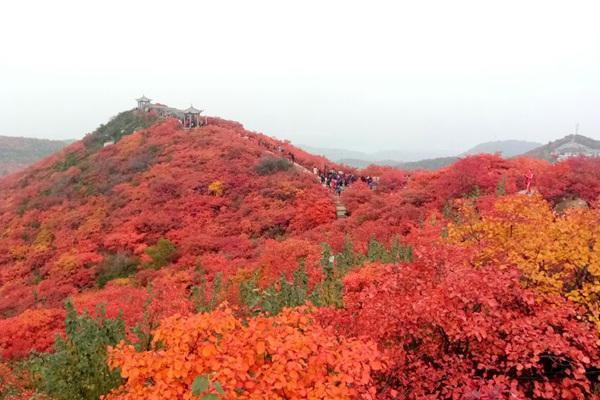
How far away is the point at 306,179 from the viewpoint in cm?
3469

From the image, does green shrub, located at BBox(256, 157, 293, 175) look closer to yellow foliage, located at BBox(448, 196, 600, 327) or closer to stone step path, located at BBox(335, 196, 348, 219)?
stone step path, located at BBox(335, 196, 348, 219)

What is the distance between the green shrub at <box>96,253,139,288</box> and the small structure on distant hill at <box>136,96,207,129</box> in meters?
26.0

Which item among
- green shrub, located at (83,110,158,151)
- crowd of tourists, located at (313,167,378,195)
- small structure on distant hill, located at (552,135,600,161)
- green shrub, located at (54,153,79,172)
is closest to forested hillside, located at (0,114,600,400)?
green shrub, located at (54,153,79,172)

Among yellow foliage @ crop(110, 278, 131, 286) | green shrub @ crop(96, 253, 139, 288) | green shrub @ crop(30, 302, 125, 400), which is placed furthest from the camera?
green shrub @ crop(96, 253, 139, 288)

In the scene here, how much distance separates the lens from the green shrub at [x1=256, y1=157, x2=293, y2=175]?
37281 millimetres

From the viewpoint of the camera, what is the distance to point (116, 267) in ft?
88.7

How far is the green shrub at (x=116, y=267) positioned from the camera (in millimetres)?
26536

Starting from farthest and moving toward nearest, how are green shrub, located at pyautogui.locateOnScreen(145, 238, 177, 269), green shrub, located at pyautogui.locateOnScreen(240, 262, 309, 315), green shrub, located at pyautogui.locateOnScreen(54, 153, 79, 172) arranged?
1. green shrub, located at pyautogui.locateOnScreen(54, 153, 79, 172)
2. green shrub, located at pyautogui.locateOnScreen(145, 238, 177, 269)
3. green shrub, located at pyautogui.locateOnScreen(240, 262, 309, 315)

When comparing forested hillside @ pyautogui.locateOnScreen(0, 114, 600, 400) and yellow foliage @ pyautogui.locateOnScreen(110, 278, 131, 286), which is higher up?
forested hillside @ pyautogui.locateOnScreen(0, 114, 600, 400)

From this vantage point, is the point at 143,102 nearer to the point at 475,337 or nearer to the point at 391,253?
the point at 391,253

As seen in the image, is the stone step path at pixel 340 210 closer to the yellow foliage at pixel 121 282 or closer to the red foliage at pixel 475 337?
the yellow foliage at pixel 121 282

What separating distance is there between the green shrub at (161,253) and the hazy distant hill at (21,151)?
4074 inches

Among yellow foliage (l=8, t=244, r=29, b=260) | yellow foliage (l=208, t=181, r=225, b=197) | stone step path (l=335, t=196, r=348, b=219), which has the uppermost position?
yellow foliage (l=208, t=181, r=225, b=197)

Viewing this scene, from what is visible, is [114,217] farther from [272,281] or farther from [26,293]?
[272,281]
